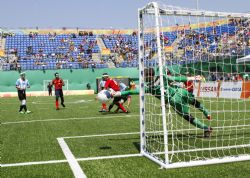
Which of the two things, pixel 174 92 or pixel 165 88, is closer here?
pixel 165 88

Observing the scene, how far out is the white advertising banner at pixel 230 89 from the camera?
2383cm

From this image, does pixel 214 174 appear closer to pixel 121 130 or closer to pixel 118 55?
pixel 121 130

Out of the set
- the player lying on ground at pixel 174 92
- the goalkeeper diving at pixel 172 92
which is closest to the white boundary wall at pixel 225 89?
the goalkeeper diving at pixel 172 92

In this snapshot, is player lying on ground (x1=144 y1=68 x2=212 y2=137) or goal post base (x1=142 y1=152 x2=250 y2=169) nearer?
goal post base (x1=142 y1=152 x2=250 y2=169)

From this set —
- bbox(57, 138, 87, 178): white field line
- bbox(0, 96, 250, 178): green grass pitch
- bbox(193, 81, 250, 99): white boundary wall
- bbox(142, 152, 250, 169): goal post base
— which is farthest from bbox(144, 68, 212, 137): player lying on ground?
bbox(193, 81, 250, 99): white boundary wall

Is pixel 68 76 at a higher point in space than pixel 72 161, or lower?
higher

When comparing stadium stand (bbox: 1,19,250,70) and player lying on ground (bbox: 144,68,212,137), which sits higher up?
stadium stand (bbox: 1,19,250,70)

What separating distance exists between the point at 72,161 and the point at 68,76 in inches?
1576

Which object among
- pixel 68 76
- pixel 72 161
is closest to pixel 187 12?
pixel 72 161

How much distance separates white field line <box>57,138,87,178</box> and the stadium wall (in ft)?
118

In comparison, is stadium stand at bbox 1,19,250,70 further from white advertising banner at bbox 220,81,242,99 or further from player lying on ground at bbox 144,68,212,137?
player lying on ground at bbox 144,68,212,137

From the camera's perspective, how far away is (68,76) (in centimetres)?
4678

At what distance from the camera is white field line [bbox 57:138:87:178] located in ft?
20.6

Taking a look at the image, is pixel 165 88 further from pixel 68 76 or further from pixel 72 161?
pixel 68 76
